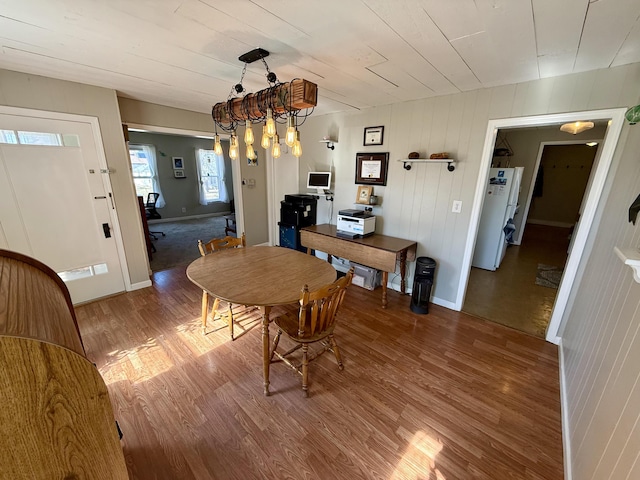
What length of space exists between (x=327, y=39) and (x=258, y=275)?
1.64m

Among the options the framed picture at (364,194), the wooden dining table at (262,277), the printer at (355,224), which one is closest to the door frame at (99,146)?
the wooden dining table at (262,277)

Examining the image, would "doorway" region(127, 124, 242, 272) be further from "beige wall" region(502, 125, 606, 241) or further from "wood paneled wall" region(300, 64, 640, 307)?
"beige wall" region(502, 125, 606, 241)

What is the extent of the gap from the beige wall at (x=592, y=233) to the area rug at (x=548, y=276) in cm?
168

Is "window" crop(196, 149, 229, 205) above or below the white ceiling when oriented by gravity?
below

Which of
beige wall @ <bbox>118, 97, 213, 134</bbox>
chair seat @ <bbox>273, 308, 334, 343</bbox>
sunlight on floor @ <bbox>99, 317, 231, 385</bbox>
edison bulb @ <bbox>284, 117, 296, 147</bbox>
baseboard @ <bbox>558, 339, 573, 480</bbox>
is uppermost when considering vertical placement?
beige wall @ <bbox>118, 97, 213, 134</bbox>

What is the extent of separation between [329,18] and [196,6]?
0.67 metres

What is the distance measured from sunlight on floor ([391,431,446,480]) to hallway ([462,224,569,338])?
173 centimetres

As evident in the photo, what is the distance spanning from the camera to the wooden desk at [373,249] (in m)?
2.75

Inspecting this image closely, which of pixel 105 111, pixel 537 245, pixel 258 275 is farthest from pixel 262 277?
pixel 537 245

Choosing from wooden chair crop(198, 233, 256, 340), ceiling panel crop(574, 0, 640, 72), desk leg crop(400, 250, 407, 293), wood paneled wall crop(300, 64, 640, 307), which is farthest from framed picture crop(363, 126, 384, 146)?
wooden chair crop(198, 233, 256, 340)

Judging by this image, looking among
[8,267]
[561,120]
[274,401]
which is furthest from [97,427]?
[561,120]

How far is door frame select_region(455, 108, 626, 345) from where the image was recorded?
6.32 feet

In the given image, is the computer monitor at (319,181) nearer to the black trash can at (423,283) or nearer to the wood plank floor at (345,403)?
the black trash can at (423,283)

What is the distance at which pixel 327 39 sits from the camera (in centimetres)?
157
